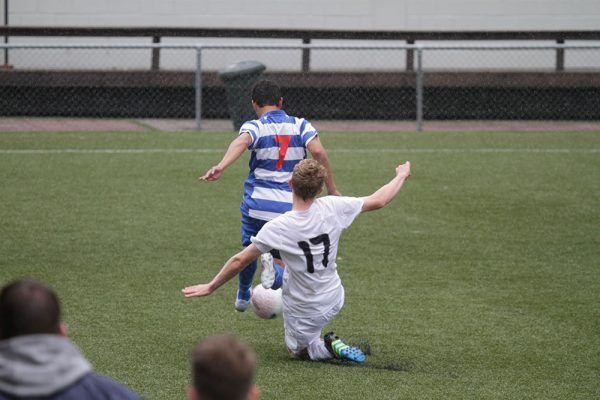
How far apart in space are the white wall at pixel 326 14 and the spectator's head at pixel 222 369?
19.2 m

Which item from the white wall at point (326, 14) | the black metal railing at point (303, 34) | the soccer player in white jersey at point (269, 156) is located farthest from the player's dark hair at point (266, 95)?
the white wall at point (326, 14)

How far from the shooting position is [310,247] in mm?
6410

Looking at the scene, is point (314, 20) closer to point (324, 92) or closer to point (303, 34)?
point (303, 34)

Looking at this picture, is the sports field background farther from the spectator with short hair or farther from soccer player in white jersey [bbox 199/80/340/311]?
the spectator with short hair

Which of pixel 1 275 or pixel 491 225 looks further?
pixel 491 225

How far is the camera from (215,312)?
802cm

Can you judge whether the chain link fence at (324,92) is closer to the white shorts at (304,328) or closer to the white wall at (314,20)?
the white wall at (314,20)

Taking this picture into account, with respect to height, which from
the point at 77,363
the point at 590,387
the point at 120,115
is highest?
the point at 120,115

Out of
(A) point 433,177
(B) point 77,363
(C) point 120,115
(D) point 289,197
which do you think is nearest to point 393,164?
(A) point 433,177

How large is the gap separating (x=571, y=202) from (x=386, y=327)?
18.1ft

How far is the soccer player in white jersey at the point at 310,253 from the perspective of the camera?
625 centimetres

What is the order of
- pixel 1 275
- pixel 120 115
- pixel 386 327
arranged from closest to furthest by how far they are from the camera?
pixel 386 327
pixel 1 275
pixel 120 115

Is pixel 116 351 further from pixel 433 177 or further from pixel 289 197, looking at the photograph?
pixel 433 177

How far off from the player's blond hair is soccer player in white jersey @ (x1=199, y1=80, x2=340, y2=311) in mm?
1315
